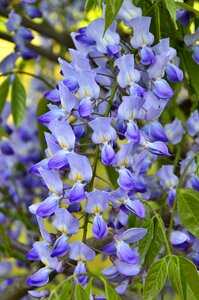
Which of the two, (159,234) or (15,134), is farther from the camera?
(15,134)

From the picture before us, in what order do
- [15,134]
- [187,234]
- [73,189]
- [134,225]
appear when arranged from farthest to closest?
[15,134] < [187,234] < [134,225] < [73,189]

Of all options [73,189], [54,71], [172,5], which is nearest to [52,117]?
[73,189]

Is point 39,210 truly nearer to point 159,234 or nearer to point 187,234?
point 159,234

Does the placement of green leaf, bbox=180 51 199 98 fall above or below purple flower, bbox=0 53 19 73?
above

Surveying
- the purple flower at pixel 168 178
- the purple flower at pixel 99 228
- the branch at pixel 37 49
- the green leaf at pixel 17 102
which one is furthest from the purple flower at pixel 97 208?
the branch at pixel 37 49

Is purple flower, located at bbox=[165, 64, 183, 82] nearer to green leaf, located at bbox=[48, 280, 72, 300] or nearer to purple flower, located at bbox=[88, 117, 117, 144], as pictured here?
purple flower, located at bbox=[88, 117, 117, 144]

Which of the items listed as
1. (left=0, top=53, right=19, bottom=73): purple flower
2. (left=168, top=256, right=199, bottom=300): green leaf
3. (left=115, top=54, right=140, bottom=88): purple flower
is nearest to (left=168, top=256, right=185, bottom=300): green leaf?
(left=168, top=256, right=199, bottom=300): green leaf
